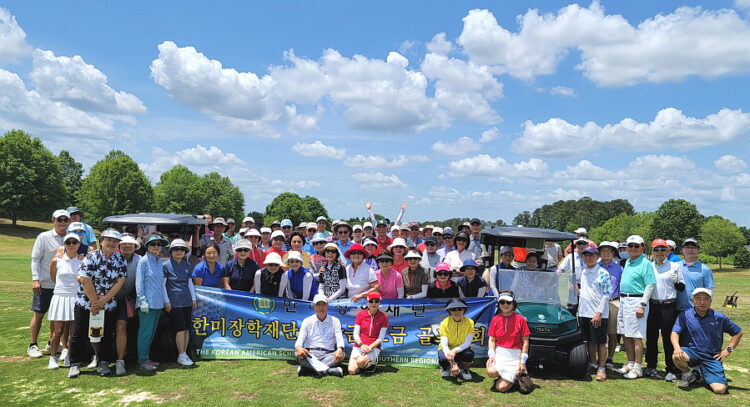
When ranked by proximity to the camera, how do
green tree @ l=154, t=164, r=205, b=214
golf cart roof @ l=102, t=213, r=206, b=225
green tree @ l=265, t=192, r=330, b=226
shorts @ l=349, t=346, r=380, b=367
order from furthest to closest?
green tree @ l=265, t=192, r=330, b=226
green tree @ l=154, t=164, r=205, b=214
golf cart roof @ l=102, t=213, r=206, b=225
shorts @ l=349, t=346, r=380, b=367

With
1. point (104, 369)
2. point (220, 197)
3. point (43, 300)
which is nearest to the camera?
point (104, 369)

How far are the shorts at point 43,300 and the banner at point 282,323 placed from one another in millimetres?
2181

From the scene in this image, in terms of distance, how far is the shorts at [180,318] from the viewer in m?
7.37

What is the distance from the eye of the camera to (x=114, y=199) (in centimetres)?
5919

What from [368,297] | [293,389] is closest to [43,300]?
[293,389]

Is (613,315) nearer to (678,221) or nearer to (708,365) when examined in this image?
(708,365)

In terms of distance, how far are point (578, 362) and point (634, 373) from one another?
1.14 m

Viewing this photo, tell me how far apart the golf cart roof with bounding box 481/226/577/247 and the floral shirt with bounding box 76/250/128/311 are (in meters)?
5.72

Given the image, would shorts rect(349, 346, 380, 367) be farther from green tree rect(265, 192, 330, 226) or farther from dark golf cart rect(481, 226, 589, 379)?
green tree rect(265, 192, 330, 226)

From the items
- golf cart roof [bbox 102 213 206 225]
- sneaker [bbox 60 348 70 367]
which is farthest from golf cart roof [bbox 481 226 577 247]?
sneaker [bbox 60 348 70 367]

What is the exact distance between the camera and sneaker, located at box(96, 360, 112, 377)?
6.76 metres

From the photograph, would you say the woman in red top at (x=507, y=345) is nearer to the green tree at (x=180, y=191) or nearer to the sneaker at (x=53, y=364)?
the sneaker at (x=53, y=364)

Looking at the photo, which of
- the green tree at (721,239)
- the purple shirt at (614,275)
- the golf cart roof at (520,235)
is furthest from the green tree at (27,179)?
the green tree at (721,239)

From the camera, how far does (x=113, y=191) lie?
5950 cm
